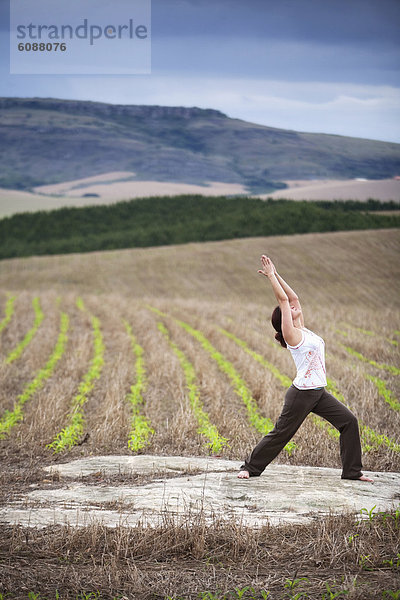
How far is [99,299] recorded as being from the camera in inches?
1155

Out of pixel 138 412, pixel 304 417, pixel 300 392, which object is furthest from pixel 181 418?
pixel 300 392

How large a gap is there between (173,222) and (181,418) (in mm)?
54895

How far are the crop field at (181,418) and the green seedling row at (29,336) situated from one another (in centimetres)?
8

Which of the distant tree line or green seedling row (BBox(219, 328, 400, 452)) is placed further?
the distant tree line

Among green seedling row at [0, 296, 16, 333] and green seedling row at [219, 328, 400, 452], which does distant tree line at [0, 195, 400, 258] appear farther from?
green seedling row at [219, 328, 400, 452]

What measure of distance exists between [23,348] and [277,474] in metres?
11.3

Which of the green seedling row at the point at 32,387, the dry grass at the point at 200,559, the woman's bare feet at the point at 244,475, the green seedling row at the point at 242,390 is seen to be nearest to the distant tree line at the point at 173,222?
the green seedling row at the point at 242,390

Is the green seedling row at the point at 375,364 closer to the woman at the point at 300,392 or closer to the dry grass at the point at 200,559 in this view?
the woman at the point at 300,392

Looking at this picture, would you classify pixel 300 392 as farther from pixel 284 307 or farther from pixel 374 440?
pixel 374 440

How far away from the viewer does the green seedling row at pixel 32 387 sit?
8.99m

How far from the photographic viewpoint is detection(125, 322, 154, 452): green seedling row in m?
8.04

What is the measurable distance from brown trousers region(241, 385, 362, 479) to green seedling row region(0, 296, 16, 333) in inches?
587

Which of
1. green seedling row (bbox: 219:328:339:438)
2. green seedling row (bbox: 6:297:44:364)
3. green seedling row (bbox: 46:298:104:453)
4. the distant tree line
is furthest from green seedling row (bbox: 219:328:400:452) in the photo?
the distant tree line

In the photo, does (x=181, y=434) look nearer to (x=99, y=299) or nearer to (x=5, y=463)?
(x=5, y=463)
